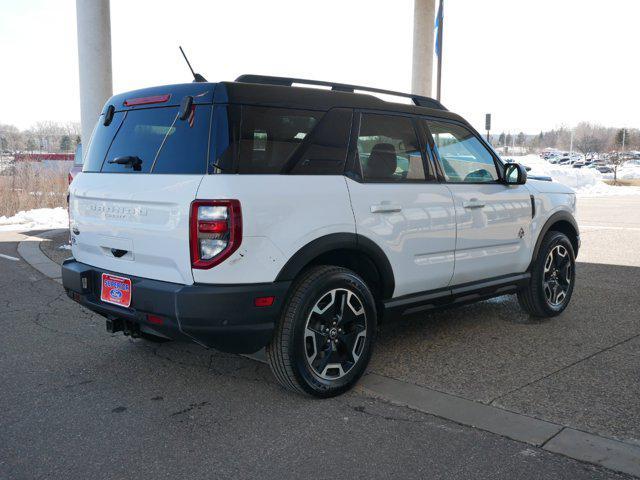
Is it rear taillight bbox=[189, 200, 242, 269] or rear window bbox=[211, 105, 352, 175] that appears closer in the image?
rear taillight bbox=[189, 200, 242, 269]

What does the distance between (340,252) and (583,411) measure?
5.77ft

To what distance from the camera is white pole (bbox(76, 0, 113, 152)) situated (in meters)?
10.0

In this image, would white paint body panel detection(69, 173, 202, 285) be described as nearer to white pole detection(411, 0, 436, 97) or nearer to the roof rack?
the roof rack

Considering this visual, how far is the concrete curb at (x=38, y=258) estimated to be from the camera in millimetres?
7828

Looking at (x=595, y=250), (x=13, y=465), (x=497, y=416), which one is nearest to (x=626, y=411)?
(x=497, y=416)

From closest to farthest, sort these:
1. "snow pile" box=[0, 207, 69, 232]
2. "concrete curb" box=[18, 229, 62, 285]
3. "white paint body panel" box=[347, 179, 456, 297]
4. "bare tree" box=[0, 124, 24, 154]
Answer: "white paint body panel" box=[347, 179, 456, 297], "concrete curb" box=[18, 229, 62, 285], "snow pile" box=[0, 207, 69, 232], "bare tree" box=[0, 124, 24, 154]

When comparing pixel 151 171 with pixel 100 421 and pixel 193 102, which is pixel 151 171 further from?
pixel 100 421

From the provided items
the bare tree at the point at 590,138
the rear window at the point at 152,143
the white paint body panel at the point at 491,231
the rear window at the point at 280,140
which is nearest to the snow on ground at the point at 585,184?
the white paint body panel at the point at 491,231

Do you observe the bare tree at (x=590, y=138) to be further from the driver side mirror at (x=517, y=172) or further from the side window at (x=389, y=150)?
the side window at (x=389, y=150)

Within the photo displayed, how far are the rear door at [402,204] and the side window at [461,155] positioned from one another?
9.4 inches

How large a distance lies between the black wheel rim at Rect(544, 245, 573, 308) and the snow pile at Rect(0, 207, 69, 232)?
1000 centimetres

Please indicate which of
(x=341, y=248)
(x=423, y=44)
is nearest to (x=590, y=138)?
(x=423, y=44)

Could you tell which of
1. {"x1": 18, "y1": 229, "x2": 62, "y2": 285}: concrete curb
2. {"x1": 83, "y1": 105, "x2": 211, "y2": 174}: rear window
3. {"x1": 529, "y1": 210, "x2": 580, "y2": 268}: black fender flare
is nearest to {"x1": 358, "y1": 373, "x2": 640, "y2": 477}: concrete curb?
{"x1": 83, "y1": 105, "x2": 211, "y2": 174}: rear window

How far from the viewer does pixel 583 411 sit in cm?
364
